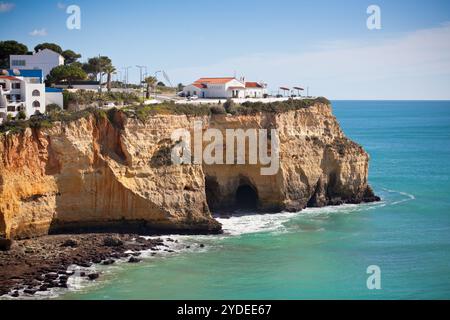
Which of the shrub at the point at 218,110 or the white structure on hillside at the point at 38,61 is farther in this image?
the white structure on hillside at the point at 38,61

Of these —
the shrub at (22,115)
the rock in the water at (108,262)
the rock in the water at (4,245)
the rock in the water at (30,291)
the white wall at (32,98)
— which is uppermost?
the white wall at (32,98)

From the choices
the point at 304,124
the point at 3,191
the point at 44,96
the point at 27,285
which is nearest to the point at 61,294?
the point at 27,285

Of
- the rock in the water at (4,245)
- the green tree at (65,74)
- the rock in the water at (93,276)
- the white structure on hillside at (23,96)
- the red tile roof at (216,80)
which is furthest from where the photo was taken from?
the red tile roof at (216,80)

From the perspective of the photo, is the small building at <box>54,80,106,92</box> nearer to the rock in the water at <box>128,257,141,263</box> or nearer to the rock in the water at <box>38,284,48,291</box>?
the rock in the water at <box>128,257,141,263</box>

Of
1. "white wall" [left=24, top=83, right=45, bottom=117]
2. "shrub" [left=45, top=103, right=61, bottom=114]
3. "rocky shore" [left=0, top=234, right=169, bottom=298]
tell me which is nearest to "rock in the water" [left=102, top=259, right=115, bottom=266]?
"rocky shore" [left=0, top=234, right=169, bottom=298]

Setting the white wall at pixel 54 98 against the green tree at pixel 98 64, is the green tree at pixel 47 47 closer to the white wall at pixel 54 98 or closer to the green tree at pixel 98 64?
the green tree at pixel 98 64

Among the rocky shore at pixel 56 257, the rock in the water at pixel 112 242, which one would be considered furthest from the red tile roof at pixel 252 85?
the rock in the water at pixel 112 242

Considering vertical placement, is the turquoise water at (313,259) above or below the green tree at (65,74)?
below
